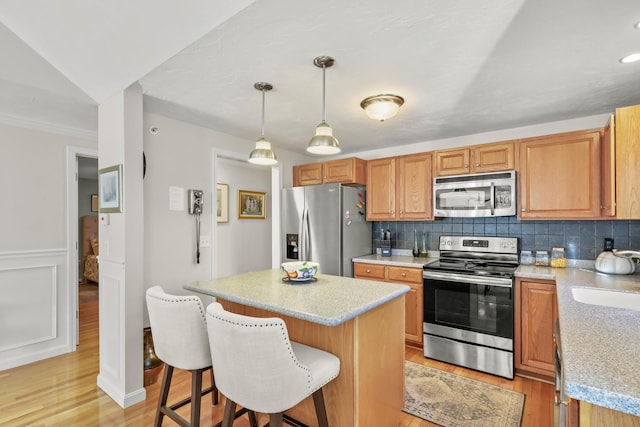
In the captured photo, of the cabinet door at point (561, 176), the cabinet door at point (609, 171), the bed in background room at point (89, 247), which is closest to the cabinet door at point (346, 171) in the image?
the cabinet door at point (561, 176)

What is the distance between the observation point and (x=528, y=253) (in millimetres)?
3133

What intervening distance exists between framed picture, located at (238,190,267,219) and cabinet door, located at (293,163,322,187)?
34.2 inches

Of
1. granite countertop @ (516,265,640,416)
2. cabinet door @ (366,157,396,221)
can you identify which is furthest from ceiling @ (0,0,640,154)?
granite countertop @ (516,265,640,416)

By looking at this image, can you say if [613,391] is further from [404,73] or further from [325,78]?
[325,78]

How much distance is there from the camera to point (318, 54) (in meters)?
1.85

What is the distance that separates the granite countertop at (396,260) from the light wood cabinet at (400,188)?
0.46 meters

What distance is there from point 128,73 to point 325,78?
1290 millimetres

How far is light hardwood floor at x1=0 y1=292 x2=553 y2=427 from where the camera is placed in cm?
208

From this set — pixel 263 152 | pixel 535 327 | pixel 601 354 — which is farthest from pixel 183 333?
pixel 535 327

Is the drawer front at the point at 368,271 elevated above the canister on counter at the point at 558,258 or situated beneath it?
situated beneath

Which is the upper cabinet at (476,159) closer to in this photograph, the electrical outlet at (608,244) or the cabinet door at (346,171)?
the cabinet door at (346,171)

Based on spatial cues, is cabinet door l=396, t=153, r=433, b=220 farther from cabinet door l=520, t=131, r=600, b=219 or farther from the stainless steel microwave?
cabinet door l=520, t=131, r=600, b=219

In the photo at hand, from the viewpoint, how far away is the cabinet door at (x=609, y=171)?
217 cm

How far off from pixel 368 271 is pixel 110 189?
2.53 metres
